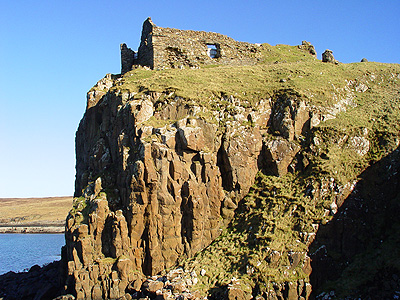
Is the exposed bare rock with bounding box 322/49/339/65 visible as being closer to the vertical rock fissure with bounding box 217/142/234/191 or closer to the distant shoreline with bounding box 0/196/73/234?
the vertical rock fissure with bounding box 217/142/234/191

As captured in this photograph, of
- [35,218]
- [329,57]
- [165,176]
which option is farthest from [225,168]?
[35,218]

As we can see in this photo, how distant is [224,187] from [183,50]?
709 inches

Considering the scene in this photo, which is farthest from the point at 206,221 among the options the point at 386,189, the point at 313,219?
the point at 386,189

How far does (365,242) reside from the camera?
91.1ft

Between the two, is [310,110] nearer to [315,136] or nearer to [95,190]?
[315,136]

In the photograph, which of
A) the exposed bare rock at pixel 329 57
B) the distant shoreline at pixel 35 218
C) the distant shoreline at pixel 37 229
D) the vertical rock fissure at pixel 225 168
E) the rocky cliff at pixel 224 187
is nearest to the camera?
the rocky cliff at pixel 224 187

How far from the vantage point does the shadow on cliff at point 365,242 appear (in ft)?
80.6

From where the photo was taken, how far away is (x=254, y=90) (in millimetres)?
36531

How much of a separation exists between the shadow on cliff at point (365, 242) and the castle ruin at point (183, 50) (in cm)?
2173

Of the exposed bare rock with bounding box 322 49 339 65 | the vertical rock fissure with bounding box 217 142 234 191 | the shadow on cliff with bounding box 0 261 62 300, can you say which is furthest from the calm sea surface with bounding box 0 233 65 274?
the exposed bare rock with bounding box 322 49 339 65

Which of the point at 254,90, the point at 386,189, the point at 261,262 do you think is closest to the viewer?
the point at 261,262

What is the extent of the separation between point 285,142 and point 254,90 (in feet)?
19.7

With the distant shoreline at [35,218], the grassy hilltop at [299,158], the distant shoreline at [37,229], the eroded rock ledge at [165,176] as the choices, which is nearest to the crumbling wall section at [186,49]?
the grassy hilltop at [299,158]

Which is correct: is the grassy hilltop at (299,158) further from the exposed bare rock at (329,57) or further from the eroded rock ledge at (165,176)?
the exposed bare rock at (329,57)
